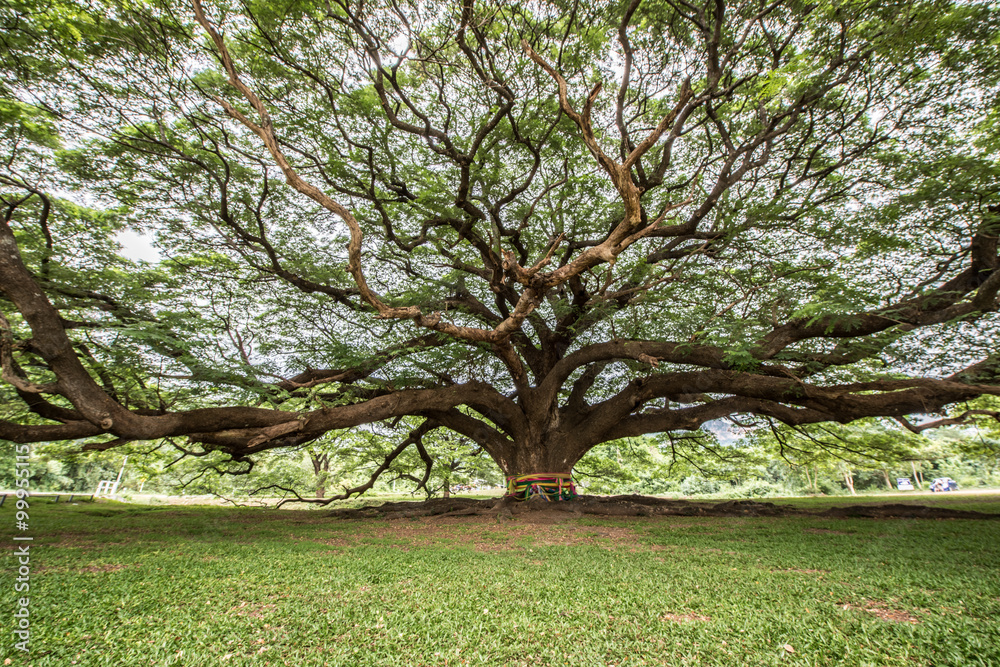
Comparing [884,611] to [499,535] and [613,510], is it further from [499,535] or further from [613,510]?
[613,510]

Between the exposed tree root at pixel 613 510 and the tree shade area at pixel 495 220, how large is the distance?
36.0 inches

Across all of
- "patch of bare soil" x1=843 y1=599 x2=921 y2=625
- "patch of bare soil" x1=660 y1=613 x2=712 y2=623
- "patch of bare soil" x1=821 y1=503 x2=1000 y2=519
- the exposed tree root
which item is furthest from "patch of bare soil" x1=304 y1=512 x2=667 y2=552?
"patch of bare soil" x1=821 y1=503 x2=1000 y2=519

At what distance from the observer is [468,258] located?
32.6ft

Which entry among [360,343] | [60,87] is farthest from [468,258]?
[60,87]

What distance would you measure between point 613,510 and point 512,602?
6257mm

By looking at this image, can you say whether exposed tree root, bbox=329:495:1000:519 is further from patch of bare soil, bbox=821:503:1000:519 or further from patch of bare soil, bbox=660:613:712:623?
patch of bare soil, bbox=660:613:712:623

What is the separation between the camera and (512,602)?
302cm

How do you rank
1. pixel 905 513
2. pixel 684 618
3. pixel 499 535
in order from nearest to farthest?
pixel 684 618 → pixel 499 535 → pixel 905 513

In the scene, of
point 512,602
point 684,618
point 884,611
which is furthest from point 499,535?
point 884,611

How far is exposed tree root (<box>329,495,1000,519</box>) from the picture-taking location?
7.88 m

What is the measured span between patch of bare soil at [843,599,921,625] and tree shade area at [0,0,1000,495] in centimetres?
352

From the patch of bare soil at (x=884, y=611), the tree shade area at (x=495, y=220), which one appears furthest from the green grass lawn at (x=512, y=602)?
the tree shade area at (x=495, y=220)

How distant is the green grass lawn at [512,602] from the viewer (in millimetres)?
2244

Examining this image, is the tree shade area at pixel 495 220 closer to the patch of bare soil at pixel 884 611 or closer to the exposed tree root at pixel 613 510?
the exposed tree root at pixel 613 510
